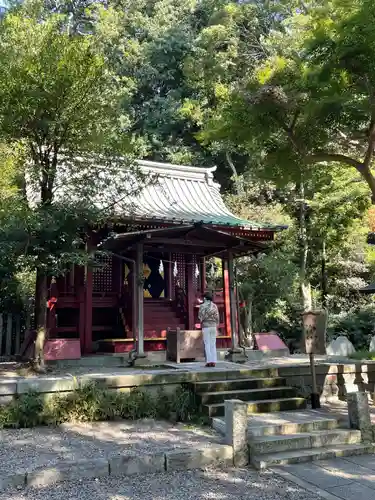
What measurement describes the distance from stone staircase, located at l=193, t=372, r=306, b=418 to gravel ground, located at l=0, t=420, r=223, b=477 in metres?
0.60

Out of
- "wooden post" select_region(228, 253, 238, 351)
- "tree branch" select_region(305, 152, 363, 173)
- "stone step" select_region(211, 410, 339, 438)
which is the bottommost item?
"stone step" select_region(211, 410, 339, 438)

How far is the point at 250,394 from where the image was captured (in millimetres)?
7203

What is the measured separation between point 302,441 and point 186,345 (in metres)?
4.43

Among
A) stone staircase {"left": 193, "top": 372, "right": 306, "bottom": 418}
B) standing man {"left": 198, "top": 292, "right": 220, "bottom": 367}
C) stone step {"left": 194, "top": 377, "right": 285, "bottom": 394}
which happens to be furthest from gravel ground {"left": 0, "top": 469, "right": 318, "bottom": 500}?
standing man {"left": 198, "top": 292, "right": 220, "bottom": 367}

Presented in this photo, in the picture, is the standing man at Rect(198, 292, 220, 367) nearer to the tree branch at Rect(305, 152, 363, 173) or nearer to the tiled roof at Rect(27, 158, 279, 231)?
the tiled roof at Rect(27, 158, 279, 231)

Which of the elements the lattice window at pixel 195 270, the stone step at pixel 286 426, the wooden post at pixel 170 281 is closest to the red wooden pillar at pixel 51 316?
the wooden post at pixel 170 281

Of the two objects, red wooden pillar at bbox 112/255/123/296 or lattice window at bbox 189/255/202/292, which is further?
lattice window at bbox 189/255/202/292

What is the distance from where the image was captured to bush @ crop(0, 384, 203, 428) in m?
6.11

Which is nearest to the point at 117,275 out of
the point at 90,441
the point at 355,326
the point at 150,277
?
the point at 150,277

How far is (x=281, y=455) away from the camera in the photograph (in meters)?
5.47

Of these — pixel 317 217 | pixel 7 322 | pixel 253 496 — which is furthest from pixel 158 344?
pixel 317 217

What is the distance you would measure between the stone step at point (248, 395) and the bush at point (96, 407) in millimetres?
222

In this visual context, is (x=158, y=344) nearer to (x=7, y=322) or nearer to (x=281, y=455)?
(x=7, y=322)

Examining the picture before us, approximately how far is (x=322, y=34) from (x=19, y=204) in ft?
17.7
